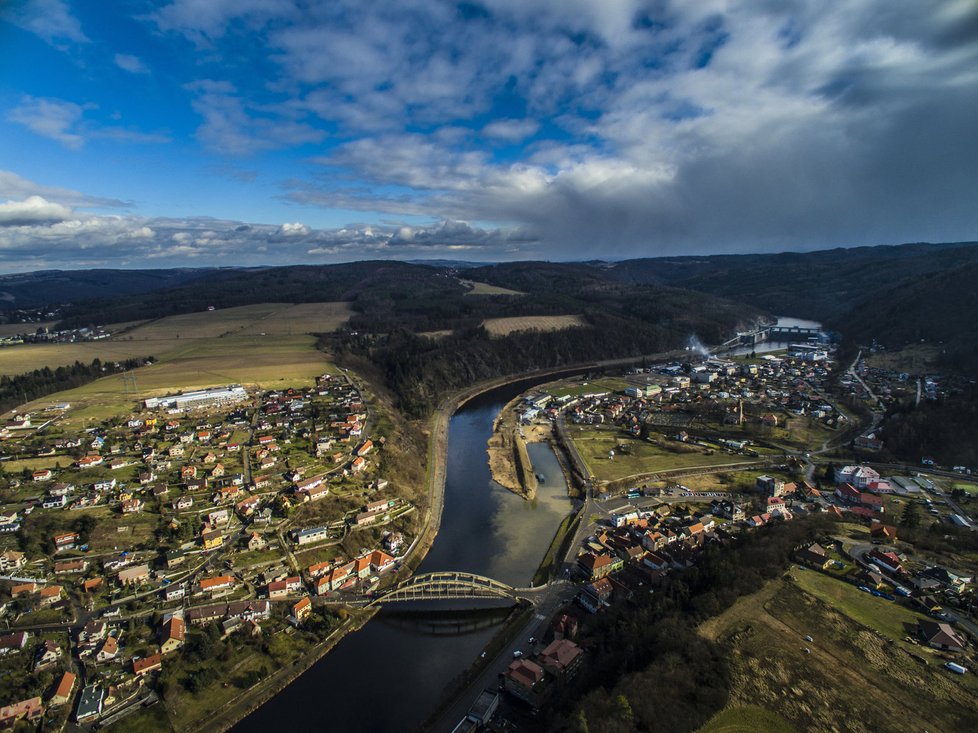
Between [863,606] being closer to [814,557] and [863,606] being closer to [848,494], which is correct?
[814,557]

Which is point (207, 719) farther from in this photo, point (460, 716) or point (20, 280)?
point (20, 280)

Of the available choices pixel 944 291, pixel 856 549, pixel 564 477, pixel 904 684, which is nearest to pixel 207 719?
pixel 904 684

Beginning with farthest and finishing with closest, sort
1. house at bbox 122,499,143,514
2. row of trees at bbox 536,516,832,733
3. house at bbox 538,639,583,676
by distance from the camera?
house at bbox 122,499,143,514 → house at bbox 538,639,583,676 → row of trees at bbox 536,516,832,733

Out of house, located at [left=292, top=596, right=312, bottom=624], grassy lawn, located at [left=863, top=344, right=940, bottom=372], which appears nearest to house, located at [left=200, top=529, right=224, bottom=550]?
house, located at [left=292, top=596, right=312, bottom=624]

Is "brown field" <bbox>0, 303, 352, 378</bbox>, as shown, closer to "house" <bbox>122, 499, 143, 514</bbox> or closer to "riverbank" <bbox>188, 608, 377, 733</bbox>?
"house" <bbox>122, 499, 143, 514</bbox>

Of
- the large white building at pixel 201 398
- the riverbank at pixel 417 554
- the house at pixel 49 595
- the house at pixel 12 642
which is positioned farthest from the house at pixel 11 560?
the large white building at pixel 201 398

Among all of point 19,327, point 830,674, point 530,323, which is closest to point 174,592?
point 830,674
